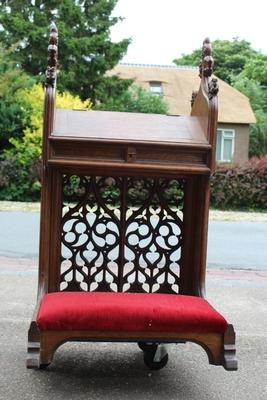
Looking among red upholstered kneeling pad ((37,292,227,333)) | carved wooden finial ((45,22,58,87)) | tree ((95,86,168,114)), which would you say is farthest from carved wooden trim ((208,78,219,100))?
tree ((95,86,168,114))

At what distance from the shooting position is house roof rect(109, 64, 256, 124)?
2922cm

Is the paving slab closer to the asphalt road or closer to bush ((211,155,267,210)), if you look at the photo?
the asphalt road

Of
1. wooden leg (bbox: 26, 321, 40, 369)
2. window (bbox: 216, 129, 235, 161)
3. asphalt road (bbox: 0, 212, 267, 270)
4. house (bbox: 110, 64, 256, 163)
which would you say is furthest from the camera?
window (bbox: 216, 129, 235, 161)

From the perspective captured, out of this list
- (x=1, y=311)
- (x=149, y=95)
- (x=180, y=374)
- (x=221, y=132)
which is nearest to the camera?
(x=180, y=374)

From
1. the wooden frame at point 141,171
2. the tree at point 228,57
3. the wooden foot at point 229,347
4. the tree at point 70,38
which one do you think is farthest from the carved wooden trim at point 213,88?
the tree at point 228,57

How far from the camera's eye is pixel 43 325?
127 inches

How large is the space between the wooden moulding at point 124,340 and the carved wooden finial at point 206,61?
1803mm

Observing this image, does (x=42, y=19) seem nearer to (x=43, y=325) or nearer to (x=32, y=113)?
(x=32, y=113)

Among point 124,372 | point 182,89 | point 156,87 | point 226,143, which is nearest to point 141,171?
point 124,372

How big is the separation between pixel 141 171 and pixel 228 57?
→ 42.4 meters

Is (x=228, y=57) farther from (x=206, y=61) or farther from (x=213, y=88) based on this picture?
(x=213, y=88)

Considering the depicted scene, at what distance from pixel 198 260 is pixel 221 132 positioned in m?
25.8

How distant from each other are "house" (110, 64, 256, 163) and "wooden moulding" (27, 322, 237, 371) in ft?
82.2

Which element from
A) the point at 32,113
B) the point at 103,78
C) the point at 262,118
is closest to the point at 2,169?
the point at 32,113
